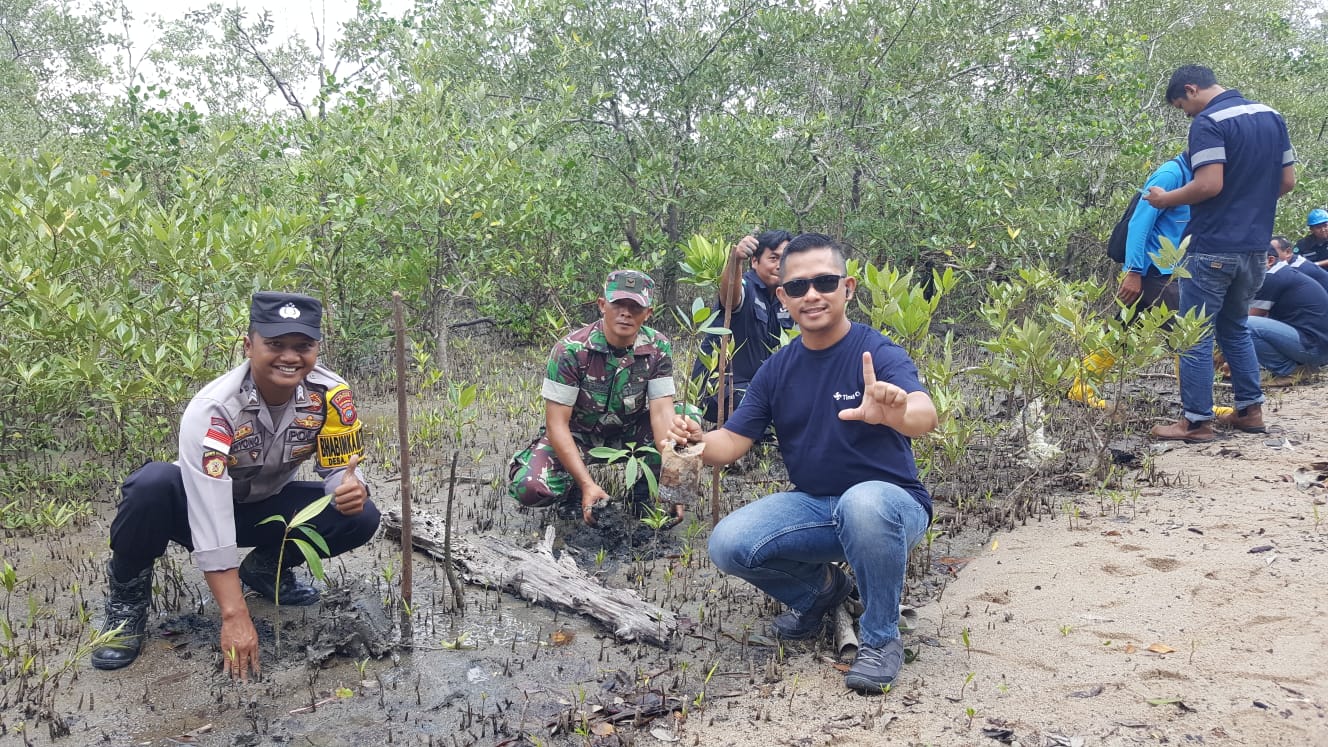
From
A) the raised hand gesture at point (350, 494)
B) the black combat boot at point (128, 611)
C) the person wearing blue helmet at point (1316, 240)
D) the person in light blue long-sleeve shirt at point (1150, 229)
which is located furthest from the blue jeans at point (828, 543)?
the person wearing blue helmet at point (1316, 240)

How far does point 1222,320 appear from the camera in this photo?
4.98 meters

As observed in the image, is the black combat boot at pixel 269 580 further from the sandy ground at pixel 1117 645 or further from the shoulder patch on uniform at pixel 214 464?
the sandy ground at pixel 1117 645

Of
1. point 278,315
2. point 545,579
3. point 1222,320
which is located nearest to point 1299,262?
point 1222,320

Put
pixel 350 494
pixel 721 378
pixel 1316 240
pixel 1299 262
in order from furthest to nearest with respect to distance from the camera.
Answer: pixel 1316 240 < pixel 1299 262 < pixel 721 378 < pixel 350 494

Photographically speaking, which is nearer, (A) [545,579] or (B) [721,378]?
(A) [545,579]

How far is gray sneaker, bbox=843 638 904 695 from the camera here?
8.97 ft

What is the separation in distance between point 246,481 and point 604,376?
1687 millimetres

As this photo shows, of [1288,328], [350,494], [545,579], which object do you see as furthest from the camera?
[1288,328]

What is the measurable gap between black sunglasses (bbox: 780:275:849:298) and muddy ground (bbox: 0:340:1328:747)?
1247mm

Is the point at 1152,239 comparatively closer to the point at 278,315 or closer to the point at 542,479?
the point at 542,479

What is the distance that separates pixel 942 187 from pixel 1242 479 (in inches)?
172

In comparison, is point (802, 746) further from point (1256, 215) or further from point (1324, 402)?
point (1324, 402)

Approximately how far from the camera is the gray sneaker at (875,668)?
2.73 meters

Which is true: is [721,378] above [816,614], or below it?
above
